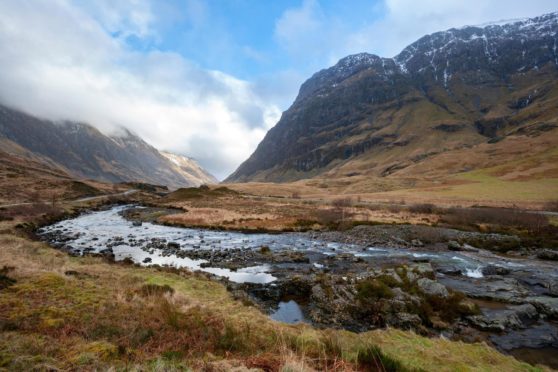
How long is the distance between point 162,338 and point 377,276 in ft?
53.7

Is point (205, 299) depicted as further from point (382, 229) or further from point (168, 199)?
point (168, 199)

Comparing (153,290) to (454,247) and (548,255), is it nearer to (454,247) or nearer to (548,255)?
(454,247)

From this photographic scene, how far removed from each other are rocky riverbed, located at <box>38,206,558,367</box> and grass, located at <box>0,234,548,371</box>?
4.04 m

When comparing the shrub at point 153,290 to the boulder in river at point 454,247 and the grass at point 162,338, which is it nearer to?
the grass at point 162,338

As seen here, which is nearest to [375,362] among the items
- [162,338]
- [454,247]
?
[162,338]

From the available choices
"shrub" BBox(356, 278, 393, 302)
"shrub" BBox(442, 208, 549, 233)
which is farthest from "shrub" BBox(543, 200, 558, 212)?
"shrub" BBox(356, 278, 393, 302)

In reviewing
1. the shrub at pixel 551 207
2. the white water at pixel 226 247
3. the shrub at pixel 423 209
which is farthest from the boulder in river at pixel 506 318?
the shrub at pixel 551 207

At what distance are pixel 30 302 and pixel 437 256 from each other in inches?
1319

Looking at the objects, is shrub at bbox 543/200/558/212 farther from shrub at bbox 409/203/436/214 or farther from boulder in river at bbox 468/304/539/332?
boulder in river at bbox 468/304/539/332

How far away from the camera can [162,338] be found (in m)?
8.67

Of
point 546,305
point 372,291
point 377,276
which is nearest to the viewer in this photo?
point 372,291

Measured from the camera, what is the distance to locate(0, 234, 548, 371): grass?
6887 mm

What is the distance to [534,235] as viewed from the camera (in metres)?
44.1

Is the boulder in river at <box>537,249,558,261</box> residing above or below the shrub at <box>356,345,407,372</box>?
below
